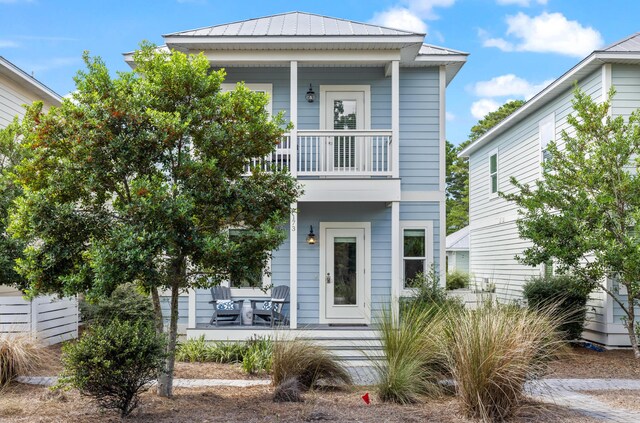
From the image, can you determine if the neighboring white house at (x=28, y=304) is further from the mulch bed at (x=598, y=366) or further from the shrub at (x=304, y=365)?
the mulch bed at (x=598, y=366)

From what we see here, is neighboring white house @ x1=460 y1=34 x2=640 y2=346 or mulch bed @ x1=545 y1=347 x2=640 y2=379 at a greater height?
neighboring white house @ x1=460 y1=34 x2=640 y2=346

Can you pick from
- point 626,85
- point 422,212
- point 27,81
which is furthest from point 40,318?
point 626,85

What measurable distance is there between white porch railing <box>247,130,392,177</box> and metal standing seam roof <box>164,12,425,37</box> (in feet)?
6.37

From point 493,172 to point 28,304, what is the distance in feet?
46.9

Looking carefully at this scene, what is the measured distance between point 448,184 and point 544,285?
31019 mm

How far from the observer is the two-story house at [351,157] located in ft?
38.6

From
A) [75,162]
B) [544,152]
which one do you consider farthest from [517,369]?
[544,152]

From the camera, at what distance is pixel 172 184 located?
6.46 m

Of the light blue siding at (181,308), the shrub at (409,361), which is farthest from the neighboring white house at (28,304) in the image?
the shrub at (409,361)

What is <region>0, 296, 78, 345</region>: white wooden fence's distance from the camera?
10.2 metres

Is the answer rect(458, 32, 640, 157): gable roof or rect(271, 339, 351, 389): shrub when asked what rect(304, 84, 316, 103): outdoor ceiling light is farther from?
rect(271, 339, 351, 389): shrub

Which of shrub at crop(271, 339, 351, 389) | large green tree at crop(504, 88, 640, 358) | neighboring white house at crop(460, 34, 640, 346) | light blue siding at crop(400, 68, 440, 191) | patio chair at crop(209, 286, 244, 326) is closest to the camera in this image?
shrub at crop(271, 339, 351, 389)

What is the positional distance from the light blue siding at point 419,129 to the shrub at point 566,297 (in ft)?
9.85

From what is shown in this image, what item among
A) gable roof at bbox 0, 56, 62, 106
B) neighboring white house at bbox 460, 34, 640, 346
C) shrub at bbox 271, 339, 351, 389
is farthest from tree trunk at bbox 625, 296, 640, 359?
gable roof at bbox 0, 56, 62, 106
